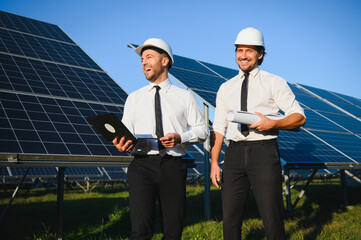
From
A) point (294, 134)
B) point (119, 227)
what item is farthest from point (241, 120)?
point (294, 134)

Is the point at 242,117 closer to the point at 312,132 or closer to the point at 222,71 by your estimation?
the point at 312,132

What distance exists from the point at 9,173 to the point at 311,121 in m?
12.2

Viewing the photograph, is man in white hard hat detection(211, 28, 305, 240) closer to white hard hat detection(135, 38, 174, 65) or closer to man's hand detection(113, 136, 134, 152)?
white hard hat detection(135, 38, 174, 65)

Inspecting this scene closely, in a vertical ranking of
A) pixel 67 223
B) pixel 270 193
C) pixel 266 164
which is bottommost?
pixel 67 223

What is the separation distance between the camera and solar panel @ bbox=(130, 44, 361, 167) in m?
7.61

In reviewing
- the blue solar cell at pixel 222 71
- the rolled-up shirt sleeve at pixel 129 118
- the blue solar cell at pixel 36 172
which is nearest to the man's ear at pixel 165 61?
the rolled-up shirt sleeve at pixel 129 118

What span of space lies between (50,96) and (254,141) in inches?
165

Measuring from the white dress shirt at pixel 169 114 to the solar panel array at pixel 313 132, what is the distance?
3.72 metres

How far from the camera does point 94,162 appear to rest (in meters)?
4.64

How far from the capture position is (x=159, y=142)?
9.88ft

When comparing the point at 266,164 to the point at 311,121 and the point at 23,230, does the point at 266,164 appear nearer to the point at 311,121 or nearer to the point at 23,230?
the point at 23,230

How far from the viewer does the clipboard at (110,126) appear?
2.67 meters

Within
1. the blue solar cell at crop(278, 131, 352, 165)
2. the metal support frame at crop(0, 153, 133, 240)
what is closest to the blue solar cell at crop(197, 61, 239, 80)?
the blue solar cell at crop(278, 131, 352, 165)

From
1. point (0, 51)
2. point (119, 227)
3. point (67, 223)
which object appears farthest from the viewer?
point (0, 51)
